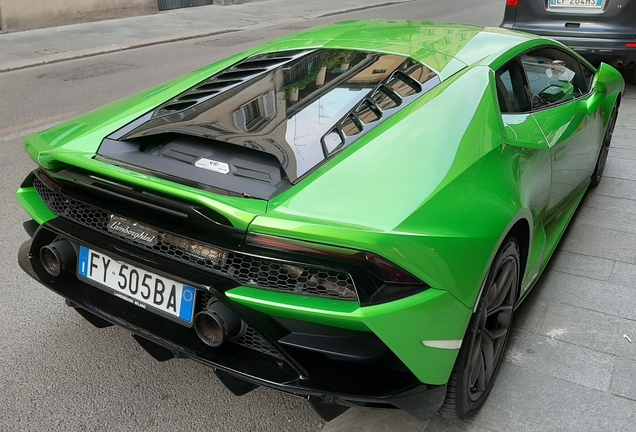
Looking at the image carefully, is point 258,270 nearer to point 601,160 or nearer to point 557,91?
point 557,91

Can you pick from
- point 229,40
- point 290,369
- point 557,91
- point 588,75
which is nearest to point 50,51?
point 229,40

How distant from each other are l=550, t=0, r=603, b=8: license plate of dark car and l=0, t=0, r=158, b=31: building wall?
9.81m

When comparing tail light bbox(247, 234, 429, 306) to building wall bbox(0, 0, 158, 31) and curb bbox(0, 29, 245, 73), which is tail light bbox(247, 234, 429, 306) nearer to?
curb bbox(0, 29, 245, 73)

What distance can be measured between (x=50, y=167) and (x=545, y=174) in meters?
2.12

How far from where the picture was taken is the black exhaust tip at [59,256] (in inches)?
87.0

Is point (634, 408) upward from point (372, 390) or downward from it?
downward

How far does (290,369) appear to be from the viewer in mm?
1868

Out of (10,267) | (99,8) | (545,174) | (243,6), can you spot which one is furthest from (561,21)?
(243,6)

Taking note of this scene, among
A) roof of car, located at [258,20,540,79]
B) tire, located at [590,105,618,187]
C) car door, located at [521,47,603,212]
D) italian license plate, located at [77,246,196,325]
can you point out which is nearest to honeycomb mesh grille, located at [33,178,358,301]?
italian license plate, located at [77,246,196,325]

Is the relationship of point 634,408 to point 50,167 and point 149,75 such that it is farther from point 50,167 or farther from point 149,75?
point 149,75

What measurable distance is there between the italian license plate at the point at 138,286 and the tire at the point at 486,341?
0.96 metres

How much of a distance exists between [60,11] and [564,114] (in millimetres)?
11962

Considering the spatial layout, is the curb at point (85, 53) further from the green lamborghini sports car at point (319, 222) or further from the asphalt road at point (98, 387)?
the green lamborghini sports car at point (319, 222)

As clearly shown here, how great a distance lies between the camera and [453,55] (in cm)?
262
